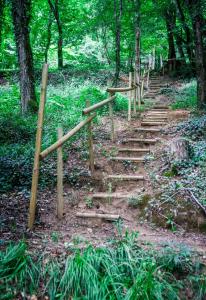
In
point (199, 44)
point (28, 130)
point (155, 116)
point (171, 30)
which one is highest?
point (171, 30)

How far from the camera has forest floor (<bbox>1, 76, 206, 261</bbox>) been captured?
13.7 feet

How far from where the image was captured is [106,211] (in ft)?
16.8

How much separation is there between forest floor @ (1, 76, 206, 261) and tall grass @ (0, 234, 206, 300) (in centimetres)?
31

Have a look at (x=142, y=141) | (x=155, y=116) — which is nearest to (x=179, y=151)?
(x=142, y=141)

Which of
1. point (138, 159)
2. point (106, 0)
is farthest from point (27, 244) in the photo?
point (106, 0)

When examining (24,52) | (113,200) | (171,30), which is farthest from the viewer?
(171,30)

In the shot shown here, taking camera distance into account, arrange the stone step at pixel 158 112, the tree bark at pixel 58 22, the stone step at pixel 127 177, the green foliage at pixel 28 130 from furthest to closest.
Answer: the tree bark at pixel 58 22
the stone step at pixel 158 112
the stone step at pixel 127 177
the green foliage at pixel 28 130

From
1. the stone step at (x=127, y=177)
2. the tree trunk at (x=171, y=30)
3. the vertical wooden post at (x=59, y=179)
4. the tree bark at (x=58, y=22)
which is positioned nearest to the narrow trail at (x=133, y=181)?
the stone step at (x=127, y=177)

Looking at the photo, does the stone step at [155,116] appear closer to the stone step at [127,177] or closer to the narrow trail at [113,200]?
the narrow trail at [113,200]

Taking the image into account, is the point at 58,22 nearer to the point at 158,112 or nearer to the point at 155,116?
the point at 158,112

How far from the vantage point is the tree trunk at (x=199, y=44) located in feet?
30.1

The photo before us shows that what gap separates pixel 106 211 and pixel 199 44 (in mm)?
6652

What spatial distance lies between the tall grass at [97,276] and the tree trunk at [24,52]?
6.81 m

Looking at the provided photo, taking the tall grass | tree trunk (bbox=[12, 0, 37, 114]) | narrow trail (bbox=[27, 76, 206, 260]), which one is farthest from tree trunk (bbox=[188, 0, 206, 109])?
the tall grass
